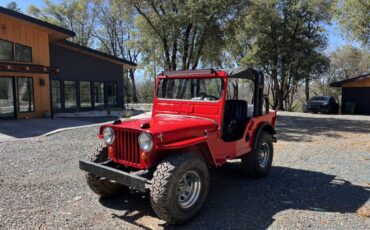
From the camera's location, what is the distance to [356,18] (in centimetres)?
1429

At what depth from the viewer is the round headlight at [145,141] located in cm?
382

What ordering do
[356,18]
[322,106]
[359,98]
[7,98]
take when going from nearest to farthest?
[356,18] < [7,98] < [322,106] < [359,98]

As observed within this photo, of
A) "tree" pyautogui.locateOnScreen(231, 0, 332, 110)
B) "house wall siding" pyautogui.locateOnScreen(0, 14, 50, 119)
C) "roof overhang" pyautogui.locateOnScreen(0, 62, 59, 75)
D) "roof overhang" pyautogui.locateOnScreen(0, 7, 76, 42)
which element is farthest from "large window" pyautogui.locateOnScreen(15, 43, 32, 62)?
"tree" pyautogui.locateOnScreen(231, 0, 332, 110)

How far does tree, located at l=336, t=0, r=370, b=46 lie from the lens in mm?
13992

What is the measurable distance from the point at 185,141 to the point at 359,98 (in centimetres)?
2387

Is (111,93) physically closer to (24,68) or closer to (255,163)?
(24,68)

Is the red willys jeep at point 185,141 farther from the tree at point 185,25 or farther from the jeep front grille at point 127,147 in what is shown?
the tree at point 185,25

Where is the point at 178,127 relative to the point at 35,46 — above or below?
below

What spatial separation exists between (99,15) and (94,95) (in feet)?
71.6

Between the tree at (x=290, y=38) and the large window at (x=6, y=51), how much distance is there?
651 inches

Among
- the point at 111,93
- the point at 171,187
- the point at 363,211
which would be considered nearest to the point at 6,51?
the point at 111,93

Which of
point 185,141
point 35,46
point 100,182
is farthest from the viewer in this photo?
point 35,46

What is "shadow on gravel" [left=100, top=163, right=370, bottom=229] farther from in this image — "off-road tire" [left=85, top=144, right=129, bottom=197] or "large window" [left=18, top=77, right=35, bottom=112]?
"large window" [left=18, top=77, right=35, bottom=112]

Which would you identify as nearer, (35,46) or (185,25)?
(35,46)
